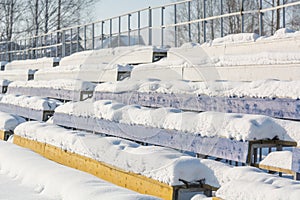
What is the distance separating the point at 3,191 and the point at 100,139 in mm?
1198

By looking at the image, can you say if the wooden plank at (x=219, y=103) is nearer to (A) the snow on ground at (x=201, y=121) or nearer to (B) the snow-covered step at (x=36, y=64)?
(A) the snow on ground at (x=201, y=121)

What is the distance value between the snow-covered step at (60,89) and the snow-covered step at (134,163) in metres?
3.33

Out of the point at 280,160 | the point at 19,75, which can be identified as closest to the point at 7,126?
the point at 280,160

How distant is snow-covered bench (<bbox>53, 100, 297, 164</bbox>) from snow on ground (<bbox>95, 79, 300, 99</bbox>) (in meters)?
0.55

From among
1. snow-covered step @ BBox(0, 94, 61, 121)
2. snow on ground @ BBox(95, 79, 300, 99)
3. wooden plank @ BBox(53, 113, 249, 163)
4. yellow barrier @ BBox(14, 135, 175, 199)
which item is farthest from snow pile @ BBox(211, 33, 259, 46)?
yellow barrier @ BBox(14, 135, 175, 199)

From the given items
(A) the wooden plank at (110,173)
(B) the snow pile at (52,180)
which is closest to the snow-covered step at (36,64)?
(A) the wooden plank at (110,173)

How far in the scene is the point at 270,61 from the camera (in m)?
7.13

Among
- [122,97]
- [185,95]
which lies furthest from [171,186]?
[122,97]

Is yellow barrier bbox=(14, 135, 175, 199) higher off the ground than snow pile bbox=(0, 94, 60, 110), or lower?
lower

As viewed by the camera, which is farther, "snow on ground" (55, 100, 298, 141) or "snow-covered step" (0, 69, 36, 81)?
"snow-covered step" (0, 69, 36, 81)

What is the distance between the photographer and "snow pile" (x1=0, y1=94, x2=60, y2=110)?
10370 mm

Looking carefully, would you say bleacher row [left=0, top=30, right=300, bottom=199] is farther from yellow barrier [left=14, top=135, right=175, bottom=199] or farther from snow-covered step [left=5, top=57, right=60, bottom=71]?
snow-covered step [left=5, top=57, right=60, bottom=71]

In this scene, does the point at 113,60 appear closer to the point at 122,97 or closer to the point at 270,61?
the point at 122,97

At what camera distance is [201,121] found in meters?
5.62
